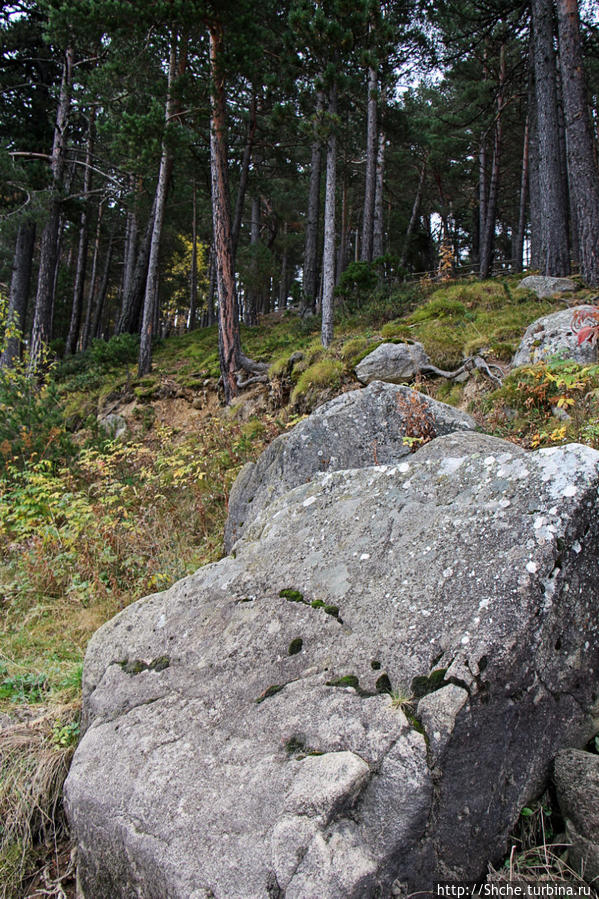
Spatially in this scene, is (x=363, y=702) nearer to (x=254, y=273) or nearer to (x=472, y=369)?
(x=472, y=369)

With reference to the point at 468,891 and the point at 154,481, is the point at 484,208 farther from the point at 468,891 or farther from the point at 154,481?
the point at 468,891

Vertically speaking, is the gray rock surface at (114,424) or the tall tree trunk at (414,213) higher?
the tall tree trunk at (414,213)

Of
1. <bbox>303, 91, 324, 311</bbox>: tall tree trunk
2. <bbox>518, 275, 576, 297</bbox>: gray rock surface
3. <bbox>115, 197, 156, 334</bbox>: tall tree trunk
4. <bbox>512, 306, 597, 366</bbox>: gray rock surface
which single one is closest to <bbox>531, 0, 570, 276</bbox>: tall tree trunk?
<bbox>518, 275, 576, 297</bbox>: gray rock surface

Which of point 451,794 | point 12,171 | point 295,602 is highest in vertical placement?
point 12,171

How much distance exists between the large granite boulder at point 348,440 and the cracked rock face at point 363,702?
5.57 feet

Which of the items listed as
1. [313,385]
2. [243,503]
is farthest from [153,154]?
[243,503]

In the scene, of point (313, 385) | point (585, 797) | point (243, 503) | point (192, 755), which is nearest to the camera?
point (585, 797)

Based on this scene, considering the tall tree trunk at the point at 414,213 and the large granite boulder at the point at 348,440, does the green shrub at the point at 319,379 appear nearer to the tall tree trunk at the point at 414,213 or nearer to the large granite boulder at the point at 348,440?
the large granite boulder at the point at 348,440

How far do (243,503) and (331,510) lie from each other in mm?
1965

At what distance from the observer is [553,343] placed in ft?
21.5

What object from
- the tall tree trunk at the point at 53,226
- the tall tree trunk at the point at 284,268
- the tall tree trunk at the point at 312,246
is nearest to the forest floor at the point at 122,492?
the tall tree trunk at the point at 53,226

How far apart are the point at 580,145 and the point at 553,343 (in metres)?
6.56

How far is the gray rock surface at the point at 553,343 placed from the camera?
618cm

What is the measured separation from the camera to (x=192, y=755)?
6.54ft
